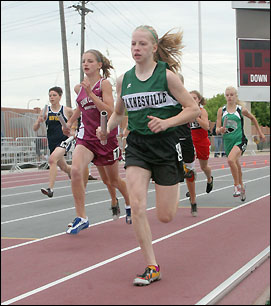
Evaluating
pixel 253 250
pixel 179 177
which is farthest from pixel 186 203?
pixel 179 177

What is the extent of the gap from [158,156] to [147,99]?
45 cm

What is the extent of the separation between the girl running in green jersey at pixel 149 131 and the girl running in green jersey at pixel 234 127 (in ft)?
14.3

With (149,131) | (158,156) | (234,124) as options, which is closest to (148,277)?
(158,156)

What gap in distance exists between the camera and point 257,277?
5.04m

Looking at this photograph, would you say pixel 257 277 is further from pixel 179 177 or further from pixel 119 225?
pixel 119 225

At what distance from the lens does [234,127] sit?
9656 mm

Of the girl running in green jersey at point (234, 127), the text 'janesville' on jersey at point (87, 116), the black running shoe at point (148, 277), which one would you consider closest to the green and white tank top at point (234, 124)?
the girl running in green jersey at point (234, 127)

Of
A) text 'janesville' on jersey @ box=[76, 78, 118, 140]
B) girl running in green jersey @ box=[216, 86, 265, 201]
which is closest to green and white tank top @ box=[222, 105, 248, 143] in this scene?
girl running in green jersey @ box=[216, 86, 265, 201]

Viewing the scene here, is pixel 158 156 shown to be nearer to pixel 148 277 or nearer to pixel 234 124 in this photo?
pixel 148 277

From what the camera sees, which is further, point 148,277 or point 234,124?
point 234,124

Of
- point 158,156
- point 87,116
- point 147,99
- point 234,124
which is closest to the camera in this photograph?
point 147,99

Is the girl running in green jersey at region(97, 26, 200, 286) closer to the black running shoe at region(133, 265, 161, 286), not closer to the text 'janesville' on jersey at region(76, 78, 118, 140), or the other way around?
the black running shoe at region(133, 265, 161, 286)

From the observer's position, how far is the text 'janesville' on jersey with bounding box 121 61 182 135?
4.57m

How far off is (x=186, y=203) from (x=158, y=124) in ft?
21.2
